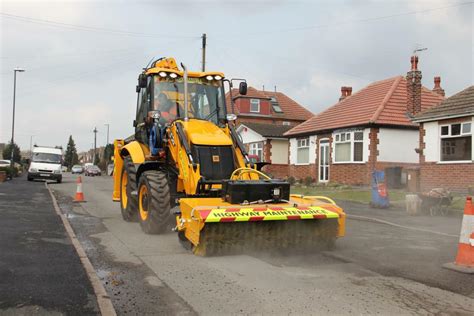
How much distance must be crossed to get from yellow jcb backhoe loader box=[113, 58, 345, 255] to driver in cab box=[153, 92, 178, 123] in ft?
0.07

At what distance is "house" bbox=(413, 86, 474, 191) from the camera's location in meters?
17.5

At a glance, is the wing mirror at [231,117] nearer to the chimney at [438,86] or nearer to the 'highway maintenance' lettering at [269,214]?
the 'highway maintenance' lettering at [269,214]

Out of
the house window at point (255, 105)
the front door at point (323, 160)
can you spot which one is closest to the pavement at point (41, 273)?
the front door at point (323, 160)

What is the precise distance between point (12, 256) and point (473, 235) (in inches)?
254

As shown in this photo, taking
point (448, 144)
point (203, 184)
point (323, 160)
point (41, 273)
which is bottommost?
point (41, 273)

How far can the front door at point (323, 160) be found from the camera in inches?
1021

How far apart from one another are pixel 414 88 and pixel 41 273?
71.7 feet

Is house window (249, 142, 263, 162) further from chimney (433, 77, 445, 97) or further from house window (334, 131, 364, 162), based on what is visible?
chimney (433, 77, 445, 97)

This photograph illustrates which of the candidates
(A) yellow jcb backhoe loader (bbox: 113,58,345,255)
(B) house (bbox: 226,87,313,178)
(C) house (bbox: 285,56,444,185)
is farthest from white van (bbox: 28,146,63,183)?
(A) yellow jcb backhoe loader (bbox: 113,58,345,255)

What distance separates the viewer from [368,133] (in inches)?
899

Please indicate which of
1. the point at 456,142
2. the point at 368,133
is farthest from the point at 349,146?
the point at 456,142

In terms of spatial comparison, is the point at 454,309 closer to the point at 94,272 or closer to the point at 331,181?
the point at 94,272

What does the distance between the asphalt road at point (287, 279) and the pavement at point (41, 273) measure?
0.33m

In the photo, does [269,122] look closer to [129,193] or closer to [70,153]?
[129,193]
